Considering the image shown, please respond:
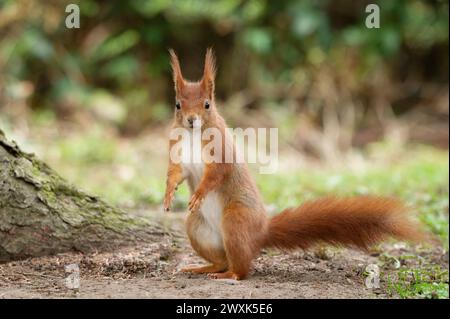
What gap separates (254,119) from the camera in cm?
890

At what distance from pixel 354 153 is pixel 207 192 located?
213 inches

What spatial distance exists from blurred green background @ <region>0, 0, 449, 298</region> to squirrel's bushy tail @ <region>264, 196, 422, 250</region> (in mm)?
3805

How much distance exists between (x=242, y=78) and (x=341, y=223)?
21.1ft

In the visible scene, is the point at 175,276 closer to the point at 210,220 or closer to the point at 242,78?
the point at 210,220

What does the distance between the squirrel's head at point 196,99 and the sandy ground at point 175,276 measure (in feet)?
2.43

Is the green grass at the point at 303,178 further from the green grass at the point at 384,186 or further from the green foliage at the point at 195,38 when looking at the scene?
the green foliage at the point at 195,38

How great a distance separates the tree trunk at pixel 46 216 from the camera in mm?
3377

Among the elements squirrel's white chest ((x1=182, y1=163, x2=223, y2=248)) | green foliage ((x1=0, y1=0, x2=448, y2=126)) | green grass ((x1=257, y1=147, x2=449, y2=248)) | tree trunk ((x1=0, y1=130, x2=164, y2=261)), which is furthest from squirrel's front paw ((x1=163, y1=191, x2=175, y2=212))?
green foliage ((x1=0, y1=0, x2=448, y2=126))

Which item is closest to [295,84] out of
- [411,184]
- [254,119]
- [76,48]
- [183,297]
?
[254,119]

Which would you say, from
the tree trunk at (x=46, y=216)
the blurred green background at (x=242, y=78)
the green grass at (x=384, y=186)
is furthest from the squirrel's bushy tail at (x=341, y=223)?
the blurred green background at (x=242, y=78)

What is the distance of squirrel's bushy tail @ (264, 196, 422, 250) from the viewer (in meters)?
3.17

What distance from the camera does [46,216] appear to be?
3461mm

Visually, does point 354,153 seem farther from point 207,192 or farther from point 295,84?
point 207,192

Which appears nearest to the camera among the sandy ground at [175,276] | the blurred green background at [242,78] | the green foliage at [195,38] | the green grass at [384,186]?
the sandy ground at [175,276]
